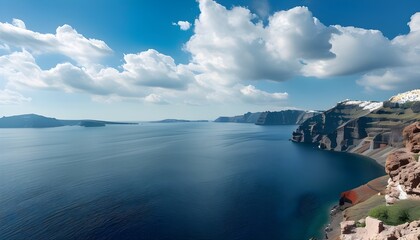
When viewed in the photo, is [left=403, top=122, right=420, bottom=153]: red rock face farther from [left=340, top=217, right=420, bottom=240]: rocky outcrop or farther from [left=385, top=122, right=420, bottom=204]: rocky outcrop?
[left=340, top=217, right=420, bottom=240]: rocky outcrop

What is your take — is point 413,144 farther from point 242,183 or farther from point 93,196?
point 93,196

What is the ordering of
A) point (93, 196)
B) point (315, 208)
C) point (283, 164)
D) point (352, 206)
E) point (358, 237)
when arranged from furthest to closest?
point (283, 164)
point (93, 196)
point (315, 208)
point (352, 206)
point (358, 237)

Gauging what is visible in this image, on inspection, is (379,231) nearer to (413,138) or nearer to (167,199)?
(413,138)

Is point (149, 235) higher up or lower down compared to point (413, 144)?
lower down

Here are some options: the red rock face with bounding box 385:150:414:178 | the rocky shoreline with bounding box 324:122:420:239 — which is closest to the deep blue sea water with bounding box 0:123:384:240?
the rocky shoreline with bounding box 324:122:420:239

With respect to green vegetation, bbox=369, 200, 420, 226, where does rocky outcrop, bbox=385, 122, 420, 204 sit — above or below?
above

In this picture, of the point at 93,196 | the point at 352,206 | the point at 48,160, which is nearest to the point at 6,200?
the point at 93,196

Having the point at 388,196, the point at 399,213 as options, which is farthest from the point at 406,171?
the point at 399,213

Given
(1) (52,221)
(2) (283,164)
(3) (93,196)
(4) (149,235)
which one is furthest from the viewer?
(2) (283,164)
